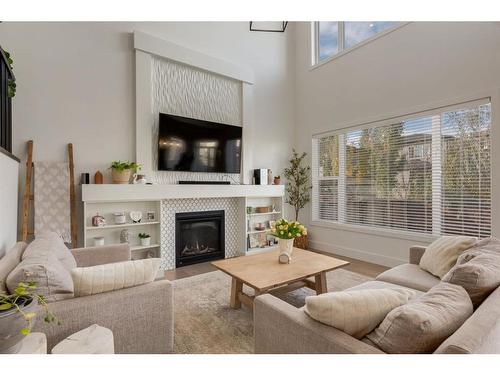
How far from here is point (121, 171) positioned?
3.30m

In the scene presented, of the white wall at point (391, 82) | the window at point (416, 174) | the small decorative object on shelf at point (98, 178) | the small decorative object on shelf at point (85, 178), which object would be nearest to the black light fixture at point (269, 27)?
the white wall at point (391, 82)

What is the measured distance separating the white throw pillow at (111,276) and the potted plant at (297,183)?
12.4 feet

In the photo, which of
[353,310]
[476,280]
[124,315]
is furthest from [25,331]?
[476,280]

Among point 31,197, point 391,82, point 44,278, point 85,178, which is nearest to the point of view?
point 44,278

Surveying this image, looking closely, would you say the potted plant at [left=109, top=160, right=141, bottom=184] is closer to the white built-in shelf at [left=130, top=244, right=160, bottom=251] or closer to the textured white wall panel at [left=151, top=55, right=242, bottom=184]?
the textured white wall panel at [left=151, top=55, right=242, bottom=184]

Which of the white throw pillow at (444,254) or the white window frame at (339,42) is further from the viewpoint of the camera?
the white window frame at (339,42)

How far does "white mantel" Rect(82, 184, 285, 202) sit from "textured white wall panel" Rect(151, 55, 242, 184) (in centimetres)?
29

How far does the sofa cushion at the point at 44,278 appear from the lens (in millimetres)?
1295

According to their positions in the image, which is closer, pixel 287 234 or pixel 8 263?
pixel 8 263

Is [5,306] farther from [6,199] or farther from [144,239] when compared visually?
[144,239]

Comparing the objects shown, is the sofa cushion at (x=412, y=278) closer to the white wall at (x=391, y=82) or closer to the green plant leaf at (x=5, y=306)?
the white wall at (x=391, y=82)

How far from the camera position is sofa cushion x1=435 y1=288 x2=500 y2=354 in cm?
81

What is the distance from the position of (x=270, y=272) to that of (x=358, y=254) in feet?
8.28
